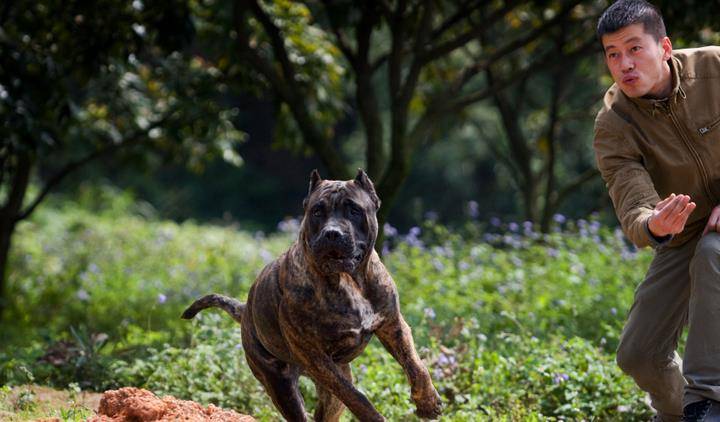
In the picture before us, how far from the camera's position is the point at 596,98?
11.3m

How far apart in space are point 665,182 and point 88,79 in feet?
17.1

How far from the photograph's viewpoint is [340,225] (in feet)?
12.7

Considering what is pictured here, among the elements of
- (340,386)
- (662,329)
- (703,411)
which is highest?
(662,329)

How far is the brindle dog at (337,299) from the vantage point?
154 inches

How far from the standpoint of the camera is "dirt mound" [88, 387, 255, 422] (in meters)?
4.17

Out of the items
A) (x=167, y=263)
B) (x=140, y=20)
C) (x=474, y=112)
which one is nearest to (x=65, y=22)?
(x=140, y=20)

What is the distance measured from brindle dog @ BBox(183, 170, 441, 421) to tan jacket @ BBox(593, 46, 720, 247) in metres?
1.07

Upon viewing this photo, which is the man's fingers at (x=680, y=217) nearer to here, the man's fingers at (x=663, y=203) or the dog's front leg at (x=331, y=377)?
the man's fingers at (x=663, y=203)

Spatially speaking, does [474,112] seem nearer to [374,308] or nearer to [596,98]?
[596,98]

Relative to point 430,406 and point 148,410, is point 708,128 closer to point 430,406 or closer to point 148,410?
point 430,406

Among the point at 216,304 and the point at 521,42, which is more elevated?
the point at 521,42

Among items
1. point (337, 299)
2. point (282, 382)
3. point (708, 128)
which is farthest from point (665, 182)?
point (282, 382)

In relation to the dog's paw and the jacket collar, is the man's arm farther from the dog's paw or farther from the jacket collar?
the dog's paw

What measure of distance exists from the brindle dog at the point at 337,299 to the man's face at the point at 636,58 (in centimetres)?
121
